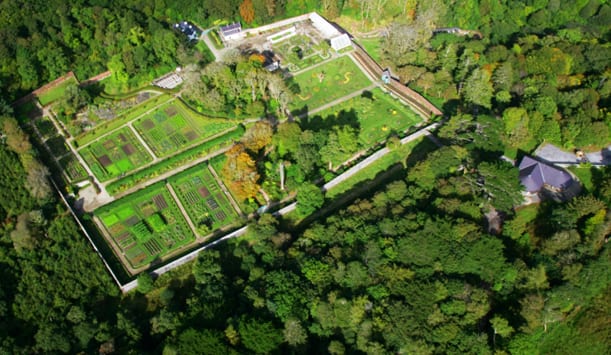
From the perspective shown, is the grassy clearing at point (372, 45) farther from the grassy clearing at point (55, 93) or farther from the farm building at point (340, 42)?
the grassy clearing at point (55, 93)

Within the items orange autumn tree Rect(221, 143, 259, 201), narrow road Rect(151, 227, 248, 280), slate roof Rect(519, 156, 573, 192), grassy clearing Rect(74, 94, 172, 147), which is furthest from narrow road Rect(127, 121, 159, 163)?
slate roof Rect(519, 156, 573, 192)

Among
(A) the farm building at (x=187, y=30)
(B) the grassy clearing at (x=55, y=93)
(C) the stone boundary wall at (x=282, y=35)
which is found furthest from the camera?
(A) the farm building at (x=187, y=30)

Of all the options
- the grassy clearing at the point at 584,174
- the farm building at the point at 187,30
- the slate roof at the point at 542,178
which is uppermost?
the farm building at the point at 187,30

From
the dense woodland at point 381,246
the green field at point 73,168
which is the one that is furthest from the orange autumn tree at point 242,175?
the green field at point 73,168

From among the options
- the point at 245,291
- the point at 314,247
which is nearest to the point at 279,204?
the point at 314,247

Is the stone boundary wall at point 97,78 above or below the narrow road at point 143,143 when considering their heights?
above

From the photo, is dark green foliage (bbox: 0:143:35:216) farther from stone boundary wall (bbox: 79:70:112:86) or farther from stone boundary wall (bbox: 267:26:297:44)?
stone boundary wall (bbox: 267:26:297:44)

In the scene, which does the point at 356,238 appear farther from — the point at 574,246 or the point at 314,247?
the point at 574,246
